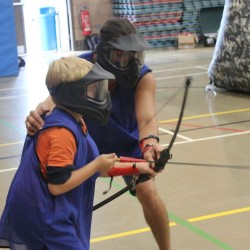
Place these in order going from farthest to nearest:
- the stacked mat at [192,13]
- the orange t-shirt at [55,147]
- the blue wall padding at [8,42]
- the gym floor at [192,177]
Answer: the stacked mat at [192,13], the blue wall padding at [8,42], the gym floor at [192,177], the orange t-shirt at [55,147]

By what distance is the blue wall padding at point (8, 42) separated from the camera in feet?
45.7

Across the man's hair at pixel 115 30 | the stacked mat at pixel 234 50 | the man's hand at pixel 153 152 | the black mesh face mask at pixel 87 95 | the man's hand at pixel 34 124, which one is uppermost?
the man's hair at pixel 115 30

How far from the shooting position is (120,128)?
388 centimetres

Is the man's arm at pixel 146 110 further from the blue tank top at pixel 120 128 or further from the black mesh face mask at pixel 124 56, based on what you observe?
the black mesh face mask at pixel 124 56

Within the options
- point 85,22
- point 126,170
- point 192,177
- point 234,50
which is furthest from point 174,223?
point 85,22

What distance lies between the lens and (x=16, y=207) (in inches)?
112

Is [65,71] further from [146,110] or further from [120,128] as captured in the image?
[120,128]

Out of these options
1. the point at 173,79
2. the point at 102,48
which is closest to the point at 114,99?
the point at 102,48

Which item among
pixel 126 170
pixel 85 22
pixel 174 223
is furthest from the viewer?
pixel 85 22

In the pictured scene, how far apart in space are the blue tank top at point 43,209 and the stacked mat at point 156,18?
51.2 ft

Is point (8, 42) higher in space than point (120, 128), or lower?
lower

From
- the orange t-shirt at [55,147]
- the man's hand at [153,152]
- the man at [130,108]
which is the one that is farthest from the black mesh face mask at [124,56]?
the orange t-shirt at [55,147]

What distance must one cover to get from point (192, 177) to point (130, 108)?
2266 mm

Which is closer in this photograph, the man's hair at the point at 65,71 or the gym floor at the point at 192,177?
the man's hair at the point at 65,71
